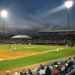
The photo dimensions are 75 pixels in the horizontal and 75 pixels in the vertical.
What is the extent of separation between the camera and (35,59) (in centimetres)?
486

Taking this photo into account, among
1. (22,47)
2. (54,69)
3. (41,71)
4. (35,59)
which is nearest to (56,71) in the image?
(54,69)

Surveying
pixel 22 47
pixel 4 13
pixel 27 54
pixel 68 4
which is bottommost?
pixel 27 54

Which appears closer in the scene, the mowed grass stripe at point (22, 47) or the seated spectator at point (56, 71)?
the mowed grass stripe at point (22, 47)

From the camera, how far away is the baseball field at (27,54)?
14.5 feet

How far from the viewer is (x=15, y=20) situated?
4723 millimetres

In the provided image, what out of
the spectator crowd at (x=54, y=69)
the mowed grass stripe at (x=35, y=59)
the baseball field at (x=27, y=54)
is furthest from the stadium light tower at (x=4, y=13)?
the spectator crowd at (x=54, y=69)

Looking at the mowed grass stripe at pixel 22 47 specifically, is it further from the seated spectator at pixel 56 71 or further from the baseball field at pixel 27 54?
the seated spectator at pixel 56 71

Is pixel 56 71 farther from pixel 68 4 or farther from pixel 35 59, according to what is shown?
pixel 68 4

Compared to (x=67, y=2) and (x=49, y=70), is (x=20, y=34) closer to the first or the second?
(x=49, y=70)

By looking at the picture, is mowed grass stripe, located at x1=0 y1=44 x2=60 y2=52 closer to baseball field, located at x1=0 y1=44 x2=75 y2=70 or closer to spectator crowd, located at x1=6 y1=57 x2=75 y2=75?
baseball field, located at x1=0 y1=44 x2=75 y2=70

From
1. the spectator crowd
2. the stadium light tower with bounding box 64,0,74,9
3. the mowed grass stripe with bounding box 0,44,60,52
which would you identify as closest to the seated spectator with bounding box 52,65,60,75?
the spectator crowd

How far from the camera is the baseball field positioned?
14.5 feet

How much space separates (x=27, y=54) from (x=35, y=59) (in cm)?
22

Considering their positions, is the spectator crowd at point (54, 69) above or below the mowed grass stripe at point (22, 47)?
below
